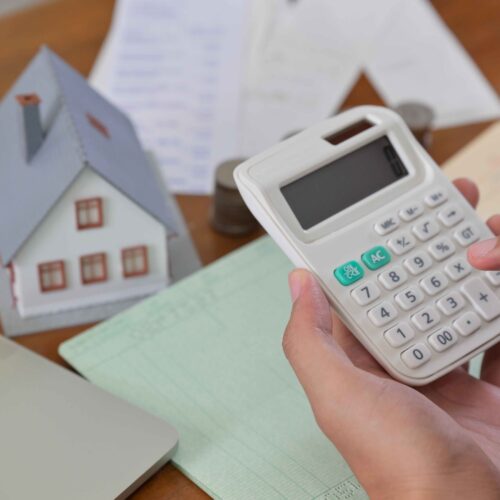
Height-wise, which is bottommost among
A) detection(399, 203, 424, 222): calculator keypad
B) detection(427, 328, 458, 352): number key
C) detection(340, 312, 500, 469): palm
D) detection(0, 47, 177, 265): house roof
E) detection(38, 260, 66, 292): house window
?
detection(340, 312, 500, 469): palm

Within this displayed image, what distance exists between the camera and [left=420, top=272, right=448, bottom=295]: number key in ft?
2.12

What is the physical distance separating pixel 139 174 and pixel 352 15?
51 cm

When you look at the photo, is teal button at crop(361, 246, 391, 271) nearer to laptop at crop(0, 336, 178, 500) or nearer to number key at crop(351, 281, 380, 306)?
number key at crop(351, 281, 380, 306)

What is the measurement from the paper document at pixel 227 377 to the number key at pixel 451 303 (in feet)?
0.44

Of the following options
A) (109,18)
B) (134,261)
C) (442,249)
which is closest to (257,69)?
(109,18)

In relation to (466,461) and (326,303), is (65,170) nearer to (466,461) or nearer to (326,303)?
(326,303)

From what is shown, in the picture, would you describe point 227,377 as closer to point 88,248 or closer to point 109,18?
point 88,248

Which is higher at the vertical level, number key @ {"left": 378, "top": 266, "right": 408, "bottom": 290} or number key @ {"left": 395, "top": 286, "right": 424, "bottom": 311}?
number key @ {"left": 378, "top": 266, "right": 408, "bottom": 290}

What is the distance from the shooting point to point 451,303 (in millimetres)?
647

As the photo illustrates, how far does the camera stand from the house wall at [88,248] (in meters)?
0.74

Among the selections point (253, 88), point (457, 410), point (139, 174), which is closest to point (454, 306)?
point (457, 410)

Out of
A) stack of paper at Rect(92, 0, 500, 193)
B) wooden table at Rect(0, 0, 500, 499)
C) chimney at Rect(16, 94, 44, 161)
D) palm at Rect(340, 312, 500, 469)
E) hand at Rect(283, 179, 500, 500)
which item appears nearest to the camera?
hand at Rect(283, 179, 500, 500)

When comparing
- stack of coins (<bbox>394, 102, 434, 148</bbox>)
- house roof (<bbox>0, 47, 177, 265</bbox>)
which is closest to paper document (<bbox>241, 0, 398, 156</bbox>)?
stack of coins (<bbox>394, 102, 434, 148</bbox>)

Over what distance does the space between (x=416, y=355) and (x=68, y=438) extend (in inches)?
10.3
